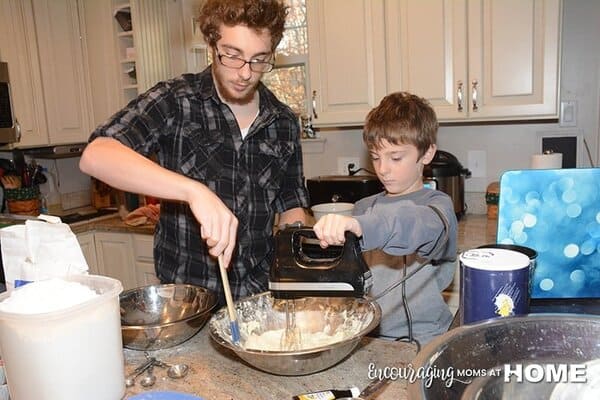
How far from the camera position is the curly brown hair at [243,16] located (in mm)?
1150

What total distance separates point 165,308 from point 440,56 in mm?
1553

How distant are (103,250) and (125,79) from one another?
0.97m

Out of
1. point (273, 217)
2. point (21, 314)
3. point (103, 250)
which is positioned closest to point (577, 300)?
point (273, 217)

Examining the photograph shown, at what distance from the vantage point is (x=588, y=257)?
0.91m

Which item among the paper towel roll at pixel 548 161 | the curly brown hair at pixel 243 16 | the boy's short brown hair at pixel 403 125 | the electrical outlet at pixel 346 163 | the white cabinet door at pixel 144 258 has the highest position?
the curly brown hair at pixel 243 16

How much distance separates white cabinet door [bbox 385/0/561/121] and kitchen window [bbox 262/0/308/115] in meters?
0.64

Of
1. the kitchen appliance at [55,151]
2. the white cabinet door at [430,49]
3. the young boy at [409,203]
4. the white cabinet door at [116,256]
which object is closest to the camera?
the young boy at [409,203]

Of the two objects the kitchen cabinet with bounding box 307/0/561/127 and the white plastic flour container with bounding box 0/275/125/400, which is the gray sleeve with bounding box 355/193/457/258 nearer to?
the white plastic flour container with bounding box 0/275/125/400

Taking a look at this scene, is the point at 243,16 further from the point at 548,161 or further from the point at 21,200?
the point at 21,200

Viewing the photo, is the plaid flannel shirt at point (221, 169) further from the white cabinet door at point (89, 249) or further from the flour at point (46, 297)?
the white cabinet door at point (89, 249)

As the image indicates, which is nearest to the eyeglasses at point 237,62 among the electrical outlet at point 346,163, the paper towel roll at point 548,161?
the paper towel roll at point 548,161

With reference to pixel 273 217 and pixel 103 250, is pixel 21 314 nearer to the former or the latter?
pixel 273 217

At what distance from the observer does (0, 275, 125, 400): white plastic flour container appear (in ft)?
2.26

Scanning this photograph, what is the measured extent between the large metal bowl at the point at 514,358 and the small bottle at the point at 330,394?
200 millimetres
